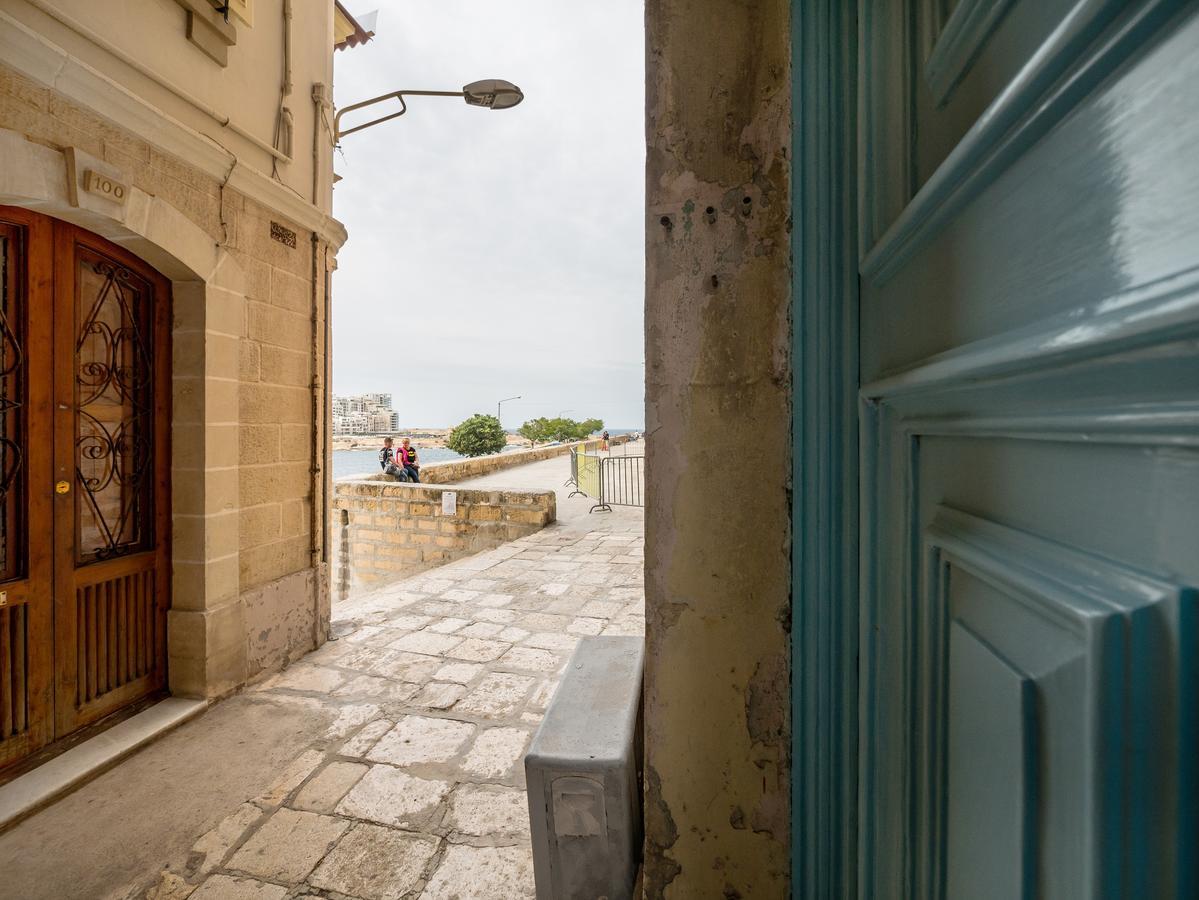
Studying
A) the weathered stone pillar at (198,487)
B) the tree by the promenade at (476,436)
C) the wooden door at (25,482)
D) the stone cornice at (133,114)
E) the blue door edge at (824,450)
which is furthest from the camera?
the tree by the promenade at (476,436)

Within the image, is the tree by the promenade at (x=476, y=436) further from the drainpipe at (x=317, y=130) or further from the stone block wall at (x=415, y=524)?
the drainpipe at (x=317, y=130)

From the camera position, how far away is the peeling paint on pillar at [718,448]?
3.50 ft

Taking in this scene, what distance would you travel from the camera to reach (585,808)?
4.60 ft

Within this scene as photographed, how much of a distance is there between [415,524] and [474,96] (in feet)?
18.7

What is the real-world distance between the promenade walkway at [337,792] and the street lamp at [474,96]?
3.89m

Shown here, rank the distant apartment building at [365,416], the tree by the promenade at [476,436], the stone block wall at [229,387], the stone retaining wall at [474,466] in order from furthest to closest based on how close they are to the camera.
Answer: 1. the distant apartment building at [365,416]
2. the tree by the promenade at [476,436]
3. the stone retaining wall at [474,466]
4. the stone block wall at [229,387]

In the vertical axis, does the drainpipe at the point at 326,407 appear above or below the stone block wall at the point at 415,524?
above

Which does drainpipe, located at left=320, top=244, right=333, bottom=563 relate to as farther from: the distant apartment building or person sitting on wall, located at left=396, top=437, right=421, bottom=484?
the distant apartment building

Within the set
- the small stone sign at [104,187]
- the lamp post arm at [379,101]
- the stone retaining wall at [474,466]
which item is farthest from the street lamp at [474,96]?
Result: the stone retaining wall at [474,466]

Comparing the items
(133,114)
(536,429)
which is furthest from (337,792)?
(536,429)

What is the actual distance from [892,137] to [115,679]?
152 inches

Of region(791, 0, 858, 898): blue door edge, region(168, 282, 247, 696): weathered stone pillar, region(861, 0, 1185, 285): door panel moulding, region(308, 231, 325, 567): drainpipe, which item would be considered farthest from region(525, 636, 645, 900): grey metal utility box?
region(308, 231, 325, 567): drainpipe

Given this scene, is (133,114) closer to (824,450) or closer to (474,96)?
(474,96)

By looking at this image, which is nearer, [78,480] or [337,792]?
[337,792]
